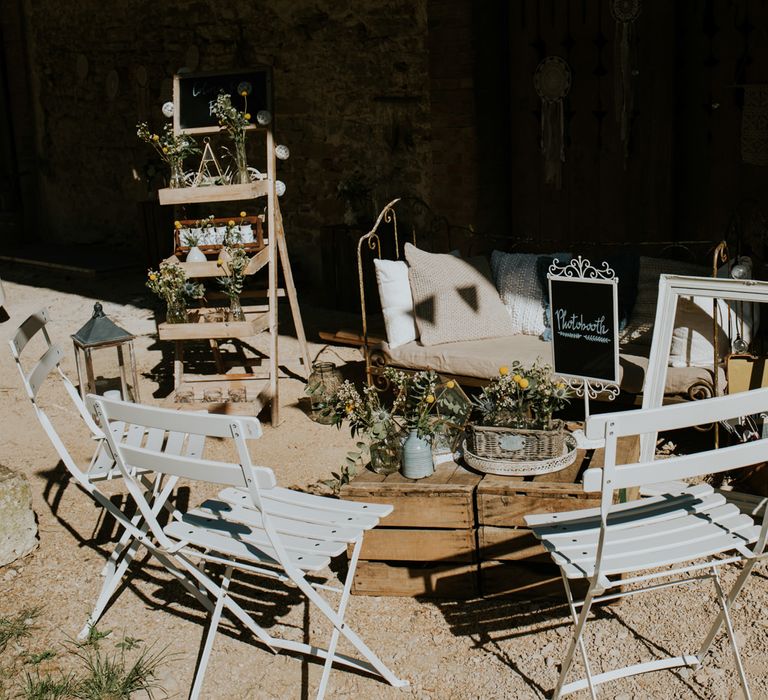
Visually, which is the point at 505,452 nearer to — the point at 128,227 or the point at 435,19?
the point at 435,19

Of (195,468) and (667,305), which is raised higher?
(667,305)

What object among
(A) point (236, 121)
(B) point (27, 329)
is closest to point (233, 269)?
(A) point (236, 121)

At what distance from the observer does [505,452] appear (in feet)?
11.6

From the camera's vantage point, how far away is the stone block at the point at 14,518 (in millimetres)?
Answer: 3941

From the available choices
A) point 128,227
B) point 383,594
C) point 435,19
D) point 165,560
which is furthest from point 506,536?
point 128,227

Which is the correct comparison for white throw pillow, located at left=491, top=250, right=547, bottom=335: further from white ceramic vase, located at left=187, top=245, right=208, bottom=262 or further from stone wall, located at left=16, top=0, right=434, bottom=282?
stone wall, located at left=16, top=0, right=434, bottom=282

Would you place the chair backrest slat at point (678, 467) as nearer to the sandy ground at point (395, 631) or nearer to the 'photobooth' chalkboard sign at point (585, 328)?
the sandy ground at point (395, 631)

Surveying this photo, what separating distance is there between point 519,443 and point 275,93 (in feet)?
15.7

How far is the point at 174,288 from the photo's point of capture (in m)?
5.52

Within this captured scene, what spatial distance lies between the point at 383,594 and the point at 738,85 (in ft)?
12.6

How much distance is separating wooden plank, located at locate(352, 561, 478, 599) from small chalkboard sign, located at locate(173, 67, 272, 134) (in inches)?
121

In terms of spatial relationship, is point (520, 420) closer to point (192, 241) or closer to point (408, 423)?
point (408, 423)

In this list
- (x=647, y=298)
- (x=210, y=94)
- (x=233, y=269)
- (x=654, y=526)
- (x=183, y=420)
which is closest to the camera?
(x=183, y=420)

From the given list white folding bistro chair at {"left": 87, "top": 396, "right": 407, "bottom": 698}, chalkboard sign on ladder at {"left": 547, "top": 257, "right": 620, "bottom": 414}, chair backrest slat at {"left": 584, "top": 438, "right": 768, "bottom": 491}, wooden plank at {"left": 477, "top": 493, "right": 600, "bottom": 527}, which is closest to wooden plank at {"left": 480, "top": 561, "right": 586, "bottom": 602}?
wooden plank at {"left": 477, "top": 493, "right": 600, "bottom": 527}
